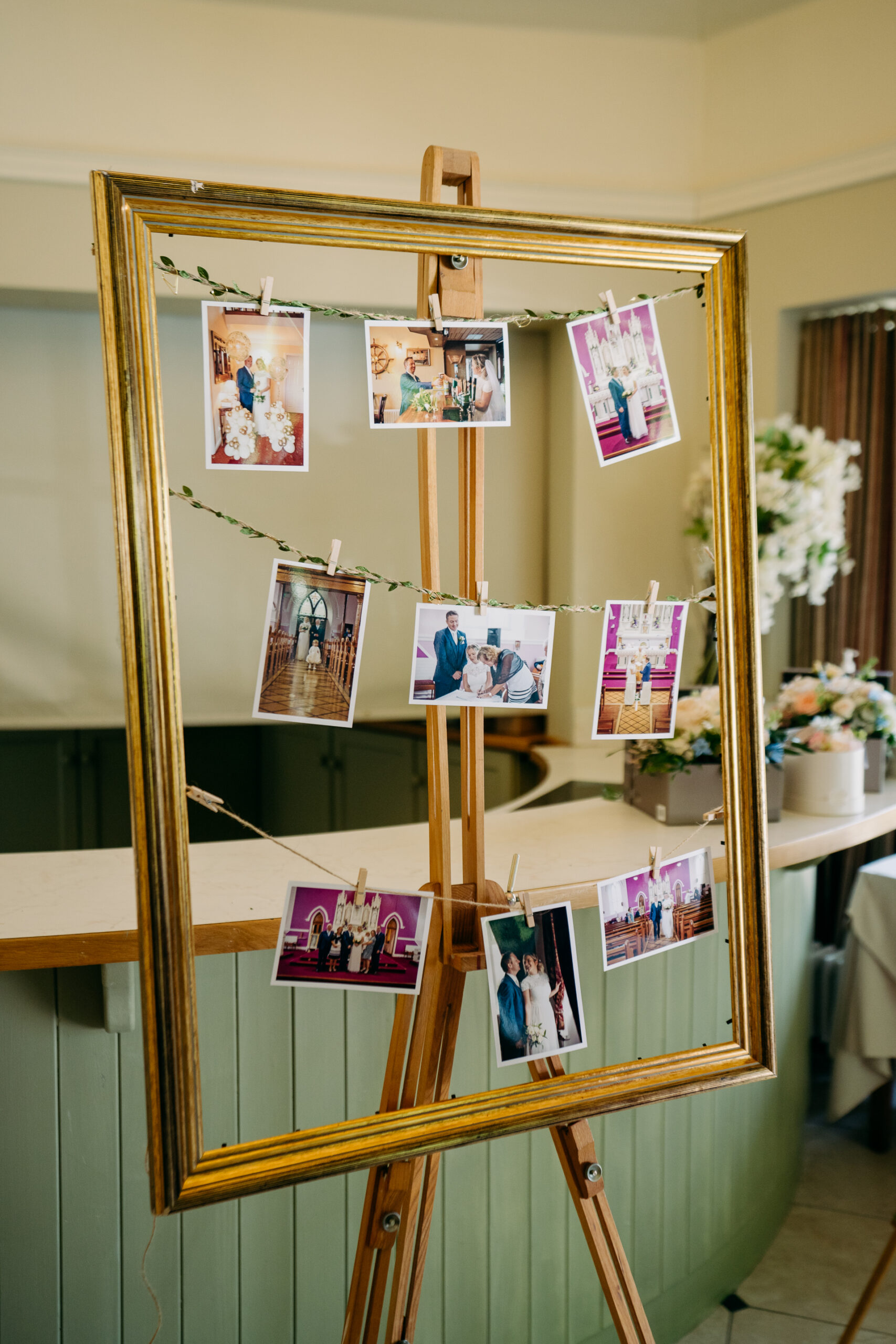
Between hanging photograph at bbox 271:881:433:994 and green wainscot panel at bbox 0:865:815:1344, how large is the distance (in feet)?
1.47

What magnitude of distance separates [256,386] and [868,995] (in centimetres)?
227

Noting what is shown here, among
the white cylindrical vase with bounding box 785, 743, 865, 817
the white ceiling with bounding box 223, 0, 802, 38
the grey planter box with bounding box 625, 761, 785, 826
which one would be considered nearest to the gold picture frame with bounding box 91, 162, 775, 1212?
the grey planter box with bounding box 625, 761, 785, 826

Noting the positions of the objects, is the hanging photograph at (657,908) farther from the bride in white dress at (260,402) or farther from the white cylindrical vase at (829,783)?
the white cylindrical vase at (829,783)

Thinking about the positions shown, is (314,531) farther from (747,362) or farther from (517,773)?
(747,362)

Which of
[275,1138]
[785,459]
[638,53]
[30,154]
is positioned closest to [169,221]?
[275,1138]

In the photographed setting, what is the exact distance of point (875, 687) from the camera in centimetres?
229

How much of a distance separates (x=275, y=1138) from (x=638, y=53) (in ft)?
11.3

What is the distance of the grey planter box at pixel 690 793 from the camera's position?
192cm

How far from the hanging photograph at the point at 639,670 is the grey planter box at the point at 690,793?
0.67m

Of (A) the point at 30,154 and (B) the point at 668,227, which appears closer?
(B) the point at 668,227

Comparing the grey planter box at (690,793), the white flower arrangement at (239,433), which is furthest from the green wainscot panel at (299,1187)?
the white flower arrangement at (239,433)

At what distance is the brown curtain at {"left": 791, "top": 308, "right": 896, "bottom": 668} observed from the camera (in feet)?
10.2

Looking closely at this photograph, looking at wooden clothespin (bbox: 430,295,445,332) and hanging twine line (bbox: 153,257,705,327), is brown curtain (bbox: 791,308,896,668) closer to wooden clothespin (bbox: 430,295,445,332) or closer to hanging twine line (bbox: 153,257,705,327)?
hanging twine line (bbox: 153,257,705,327)

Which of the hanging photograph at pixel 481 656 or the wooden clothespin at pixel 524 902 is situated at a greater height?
the hanging photograph at pixel 481 656
